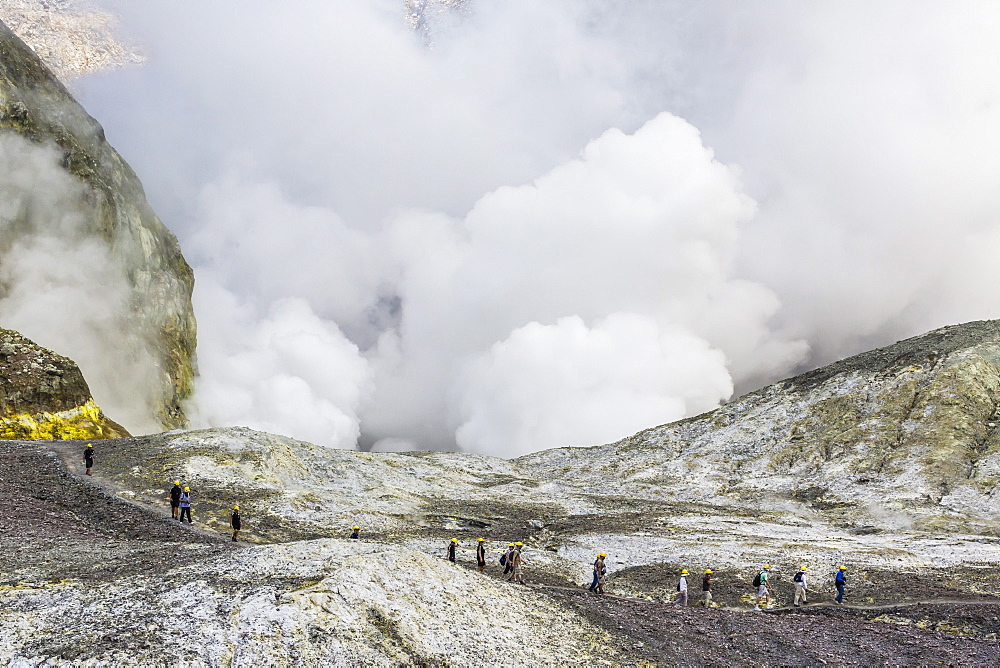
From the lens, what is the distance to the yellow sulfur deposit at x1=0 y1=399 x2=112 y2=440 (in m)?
61.0

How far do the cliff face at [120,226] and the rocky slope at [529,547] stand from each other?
5676 centimetres

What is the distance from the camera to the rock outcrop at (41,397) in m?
62.1

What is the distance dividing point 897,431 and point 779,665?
77079 millimetres

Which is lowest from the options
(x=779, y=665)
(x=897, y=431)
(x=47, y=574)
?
(x=779, y=665)

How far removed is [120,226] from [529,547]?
108 metres

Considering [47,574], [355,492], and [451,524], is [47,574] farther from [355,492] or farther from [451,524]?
[355,492]

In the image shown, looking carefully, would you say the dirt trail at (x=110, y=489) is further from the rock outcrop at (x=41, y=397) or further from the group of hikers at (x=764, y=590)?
the group of hikers at (x=764, y=590)

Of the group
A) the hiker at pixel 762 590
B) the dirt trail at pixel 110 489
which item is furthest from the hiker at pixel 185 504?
the hiker at pixel 762 590

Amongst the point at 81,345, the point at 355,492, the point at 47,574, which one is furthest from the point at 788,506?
the point at 81,345

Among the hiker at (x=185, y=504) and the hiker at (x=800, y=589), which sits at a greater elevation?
the hiker at (x=185, y=504)

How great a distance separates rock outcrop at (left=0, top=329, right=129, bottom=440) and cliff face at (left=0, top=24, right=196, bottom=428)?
32713 mm

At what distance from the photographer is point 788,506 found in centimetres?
7494

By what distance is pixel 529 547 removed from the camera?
4497 cm

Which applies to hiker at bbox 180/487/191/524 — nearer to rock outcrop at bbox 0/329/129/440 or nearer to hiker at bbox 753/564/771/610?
hiker at bbox 753/564/771/610
